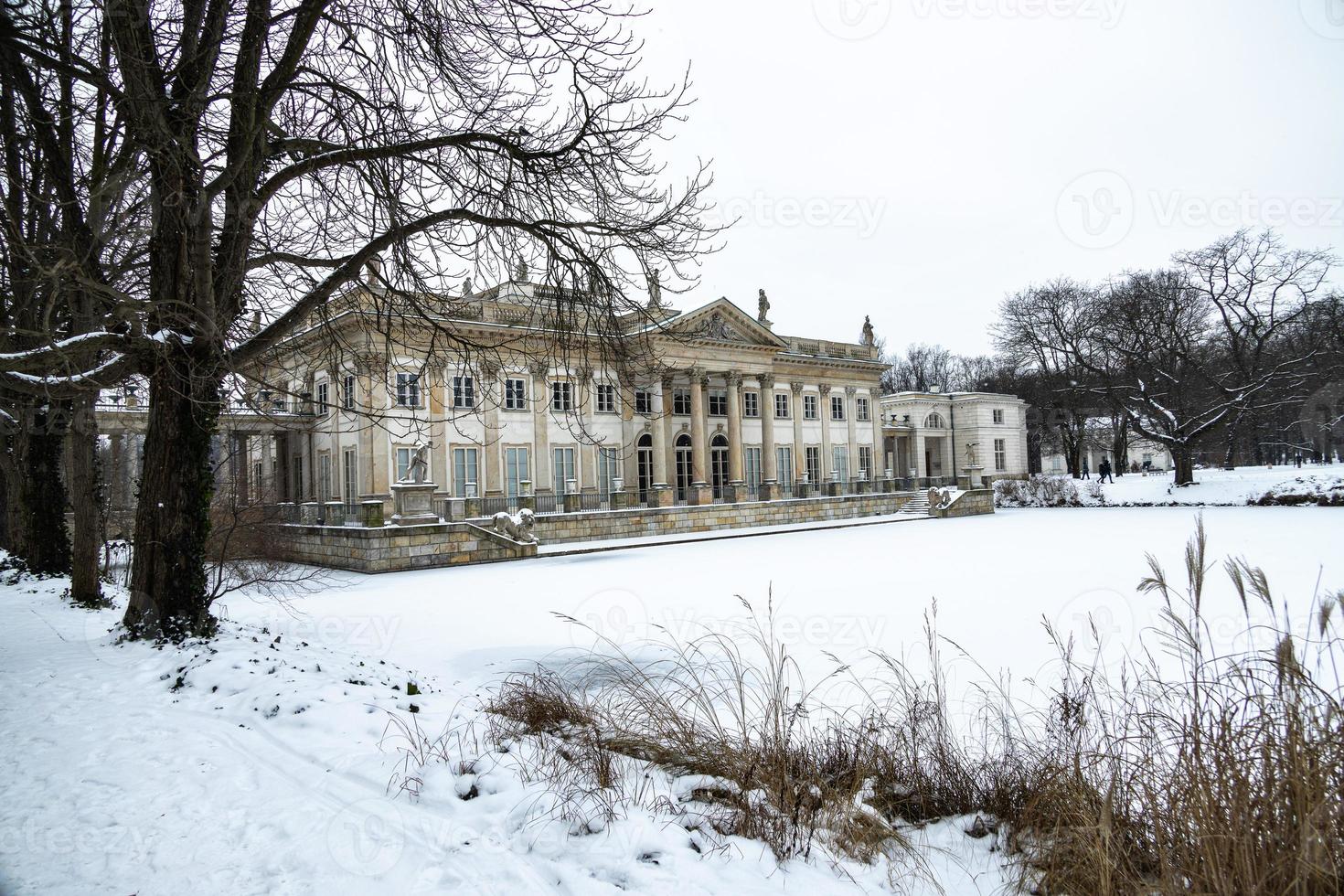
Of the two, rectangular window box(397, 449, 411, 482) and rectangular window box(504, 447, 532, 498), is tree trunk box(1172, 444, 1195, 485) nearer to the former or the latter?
rectangular window box(504, 447, 532, 498)

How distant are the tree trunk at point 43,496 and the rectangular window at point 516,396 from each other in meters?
17.3

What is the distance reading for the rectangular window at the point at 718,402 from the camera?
38.4m

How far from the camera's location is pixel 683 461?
120 feet

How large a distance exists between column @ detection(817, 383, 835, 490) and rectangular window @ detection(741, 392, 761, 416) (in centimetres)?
432

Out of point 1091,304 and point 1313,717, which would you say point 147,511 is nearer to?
point 1313,717

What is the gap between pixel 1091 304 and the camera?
140 ft

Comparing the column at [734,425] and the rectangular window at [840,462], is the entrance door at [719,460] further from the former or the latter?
the rectangular window at [840,462]

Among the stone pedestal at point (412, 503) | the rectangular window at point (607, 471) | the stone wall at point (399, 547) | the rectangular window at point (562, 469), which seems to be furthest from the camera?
the rectangular window at point (607, 471)

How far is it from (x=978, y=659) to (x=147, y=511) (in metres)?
8.25

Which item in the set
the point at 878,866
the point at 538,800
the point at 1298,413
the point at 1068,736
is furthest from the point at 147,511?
the point at 1298,413

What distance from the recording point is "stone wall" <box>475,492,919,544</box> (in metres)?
25.2

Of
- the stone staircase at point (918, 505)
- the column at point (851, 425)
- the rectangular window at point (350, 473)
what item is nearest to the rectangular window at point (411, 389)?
the rectangular window at point (350, 473)

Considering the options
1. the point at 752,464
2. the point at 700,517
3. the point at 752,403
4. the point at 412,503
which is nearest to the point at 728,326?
the point at 752,403

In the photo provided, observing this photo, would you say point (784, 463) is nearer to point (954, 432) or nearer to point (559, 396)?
point (559, 396)
